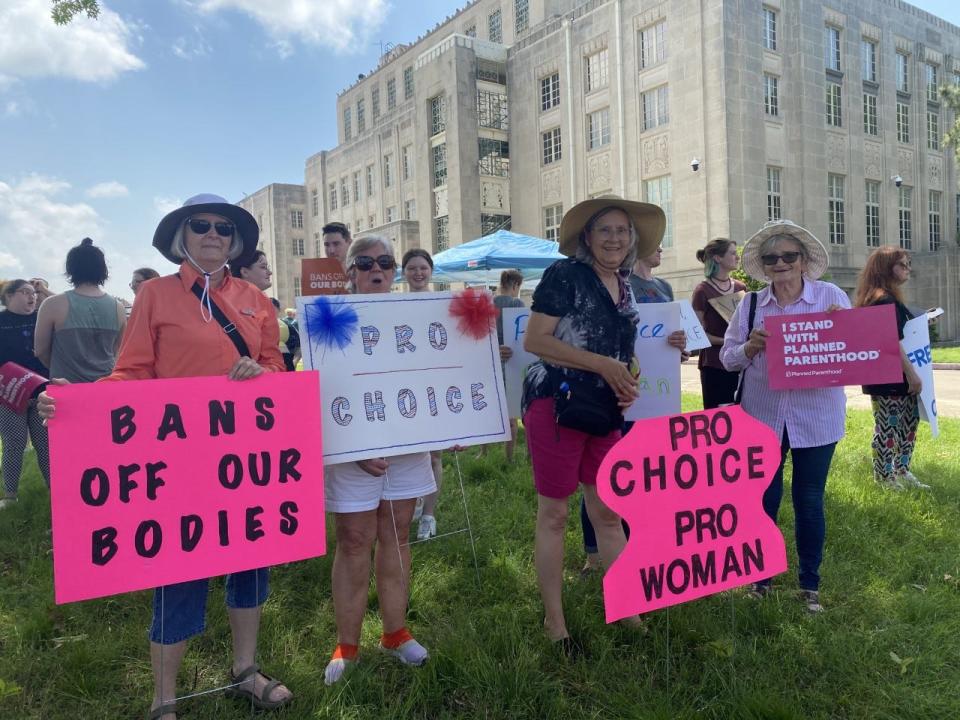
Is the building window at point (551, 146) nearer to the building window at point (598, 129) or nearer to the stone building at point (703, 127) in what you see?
the stone building at point (703, 127)

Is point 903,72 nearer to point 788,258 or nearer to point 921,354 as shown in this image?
point 921,354

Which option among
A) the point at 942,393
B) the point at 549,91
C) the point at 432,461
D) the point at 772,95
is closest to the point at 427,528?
the point at 432,461

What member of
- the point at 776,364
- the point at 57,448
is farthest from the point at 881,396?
the point at 57,448

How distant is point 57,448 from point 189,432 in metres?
0.41

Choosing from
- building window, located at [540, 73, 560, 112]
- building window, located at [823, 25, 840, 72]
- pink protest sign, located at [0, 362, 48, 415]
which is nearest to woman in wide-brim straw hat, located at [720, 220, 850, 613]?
pink protest sign, located at [0, 362, 48, 415]

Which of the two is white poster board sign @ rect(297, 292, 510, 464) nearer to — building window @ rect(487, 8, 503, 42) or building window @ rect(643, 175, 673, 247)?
building window @ rect(643, 175, 673, 247)

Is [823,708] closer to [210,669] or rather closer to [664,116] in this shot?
[210,669]

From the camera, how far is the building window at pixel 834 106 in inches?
1092

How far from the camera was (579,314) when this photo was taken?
9.39 ft

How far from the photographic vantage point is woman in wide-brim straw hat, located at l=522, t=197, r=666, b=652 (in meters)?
2.85

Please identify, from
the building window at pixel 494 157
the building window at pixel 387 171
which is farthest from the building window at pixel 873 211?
the building window at pixel 387 171

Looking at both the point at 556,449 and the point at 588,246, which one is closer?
the point at 556,449

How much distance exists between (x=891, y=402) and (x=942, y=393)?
8.32m

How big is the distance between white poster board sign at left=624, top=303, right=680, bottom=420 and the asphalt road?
146 inches
